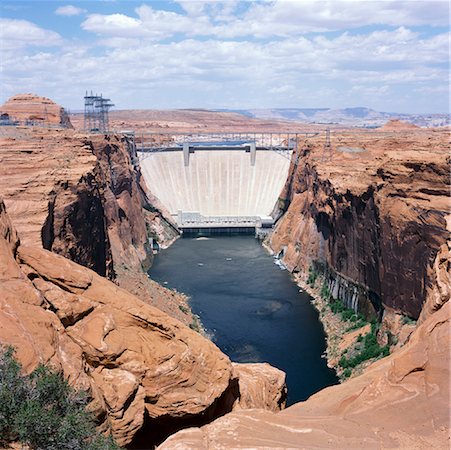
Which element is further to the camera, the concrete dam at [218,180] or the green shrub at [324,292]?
the concrete dam at [218,180]

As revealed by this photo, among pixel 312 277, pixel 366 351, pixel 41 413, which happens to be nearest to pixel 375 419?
pixel 41 413

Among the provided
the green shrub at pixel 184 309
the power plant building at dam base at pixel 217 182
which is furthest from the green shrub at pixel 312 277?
the power plant building at dam base at pixel 217 182

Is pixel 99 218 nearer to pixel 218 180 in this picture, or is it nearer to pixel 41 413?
pixel 41 413

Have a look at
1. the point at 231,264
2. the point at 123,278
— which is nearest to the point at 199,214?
the point at 231,264

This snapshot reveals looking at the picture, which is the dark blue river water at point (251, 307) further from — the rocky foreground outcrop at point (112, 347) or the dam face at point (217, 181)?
the rocky foreground outcrop at point (112, 347)

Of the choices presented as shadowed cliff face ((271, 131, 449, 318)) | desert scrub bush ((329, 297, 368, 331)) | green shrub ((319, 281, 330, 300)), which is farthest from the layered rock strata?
shadowed cliff face ((271, 131, 449, 318))

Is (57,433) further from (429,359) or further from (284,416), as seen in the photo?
(429,359)

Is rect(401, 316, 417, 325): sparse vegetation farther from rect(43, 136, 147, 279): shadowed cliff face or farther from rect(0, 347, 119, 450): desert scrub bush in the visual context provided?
rect(0, 347, 119, 450): desert scrub bush
